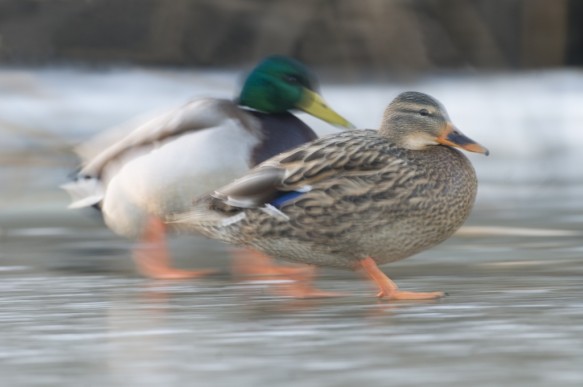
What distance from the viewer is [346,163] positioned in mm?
5551

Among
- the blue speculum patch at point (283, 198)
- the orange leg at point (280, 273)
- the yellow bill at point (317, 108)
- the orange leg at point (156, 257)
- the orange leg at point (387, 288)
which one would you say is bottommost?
the orange leg at point (156, 257)

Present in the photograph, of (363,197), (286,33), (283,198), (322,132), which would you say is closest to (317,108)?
(283,198)

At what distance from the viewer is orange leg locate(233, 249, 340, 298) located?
5.66m

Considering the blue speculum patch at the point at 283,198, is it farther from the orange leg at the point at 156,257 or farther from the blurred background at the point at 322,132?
the orange leg at the point at 156,257

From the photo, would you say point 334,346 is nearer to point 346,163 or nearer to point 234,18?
point 346,163

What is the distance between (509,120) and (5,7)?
13.5 ft

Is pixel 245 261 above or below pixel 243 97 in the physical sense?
below

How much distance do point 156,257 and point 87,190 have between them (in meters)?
0.81

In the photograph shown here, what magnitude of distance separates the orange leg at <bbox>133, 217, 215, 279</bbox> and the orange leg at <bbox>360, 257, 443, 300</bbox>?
1002 millimetres

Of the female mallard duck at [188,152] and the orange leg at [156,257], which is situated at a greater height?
the female mallard duck at [188,152]

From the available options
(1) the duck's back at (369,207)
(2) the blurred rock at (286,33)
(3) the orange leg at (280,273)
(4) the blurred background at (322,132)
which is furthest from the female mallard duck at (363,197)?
(2) the blurred rock at (286,33)

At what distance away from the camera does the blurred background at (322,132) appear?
4.32 meters

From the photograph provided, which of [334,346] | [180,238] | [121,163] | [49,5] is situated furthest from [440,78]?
[334,346]

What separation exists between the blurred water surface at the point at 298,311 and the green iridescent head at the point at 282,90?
675 mm
